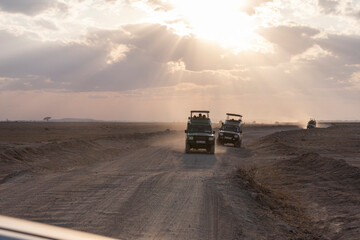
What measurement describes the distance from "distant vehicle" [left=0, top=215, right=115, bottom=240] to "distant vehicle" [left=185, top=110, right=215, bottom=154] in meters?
25.3

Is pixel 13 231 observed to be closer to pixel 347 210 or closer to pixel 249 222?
pixel 249 222

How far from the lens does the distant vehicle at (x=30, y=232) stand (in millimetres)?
1804

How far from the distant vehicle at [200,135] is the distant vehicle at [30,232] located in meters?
25.3

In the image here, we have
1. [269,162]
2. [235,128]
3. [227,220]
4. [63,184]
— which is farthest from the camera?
[235,128]

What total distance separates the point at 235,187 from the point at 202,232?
5.32 metres

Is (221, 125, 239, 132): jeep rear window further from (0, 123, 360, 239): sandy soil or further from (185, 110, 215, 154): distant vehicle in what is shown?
(0, 123, 360, 239): sandy soil

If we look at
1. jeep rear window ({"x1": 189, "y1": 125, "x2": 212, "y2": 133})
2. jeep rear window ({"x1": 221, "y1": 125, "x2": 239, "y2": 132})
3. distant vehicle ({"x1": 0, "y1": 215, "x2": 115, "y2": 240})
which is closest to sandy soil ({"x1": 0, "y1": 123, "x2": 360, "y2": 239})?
distant vehicle ({"x1": 0, "y1": 215, "x2": 115, "y2": 240})

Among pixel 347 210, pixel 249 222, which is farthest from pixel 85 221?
pixel 347 210

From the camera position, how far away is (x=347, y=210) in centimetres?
1105

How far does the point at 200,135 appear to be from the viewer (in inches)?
1080

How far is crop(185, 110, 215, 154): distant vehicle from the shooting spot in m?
27.3

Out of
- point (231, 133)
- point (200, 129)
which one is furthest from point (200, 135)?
point (231, 133)

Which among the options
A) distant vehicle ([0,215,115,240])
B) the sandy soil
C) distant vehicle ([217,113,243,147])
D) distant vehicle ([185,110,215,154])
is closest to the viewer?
distant vehicle ([0,215,115,240])

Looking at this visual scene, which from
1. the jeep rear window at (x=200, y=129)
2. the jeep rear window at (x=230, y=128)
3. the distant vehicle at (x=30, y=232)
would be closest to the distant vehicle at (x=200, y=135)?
the jeep rear window at (x=200, y=129)
